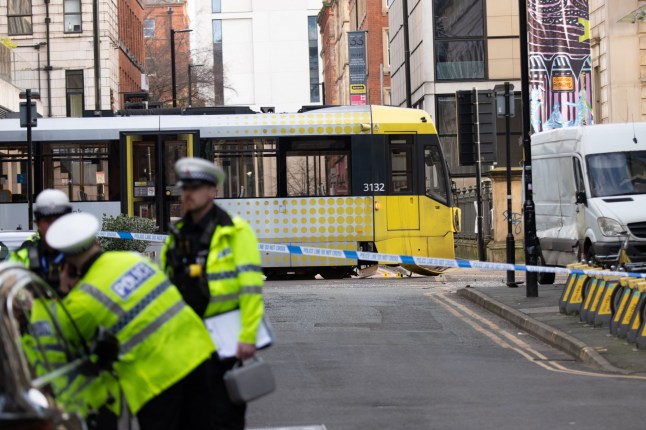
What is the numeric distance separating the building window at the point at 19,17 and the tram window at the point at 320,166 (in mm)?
32051

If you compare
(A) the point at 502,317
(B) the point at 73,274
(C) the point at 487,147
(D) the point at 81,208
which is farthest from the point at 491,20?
(B) the point at 73,274


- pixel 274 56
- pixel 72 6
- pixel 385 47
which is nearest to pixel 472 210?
pixel 72 6

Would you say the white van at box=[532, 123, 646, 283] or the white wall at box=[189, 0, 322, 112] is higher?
the white wall at box=[189, 0, 322, 112]

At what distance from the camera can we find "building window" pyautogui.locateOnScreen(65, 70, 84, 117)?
2346 inches

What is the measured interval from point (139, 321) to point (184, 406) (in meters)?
0.76

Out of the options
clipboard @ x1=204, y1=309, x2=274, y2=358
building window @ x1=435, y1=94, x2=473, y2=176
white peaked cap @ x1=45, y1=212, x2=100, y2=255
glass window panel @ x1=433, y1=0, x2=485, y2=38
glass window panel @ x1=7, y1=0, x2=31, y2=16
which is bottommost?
clipboard @ x1=204, y1=309, x2=274, y2=358

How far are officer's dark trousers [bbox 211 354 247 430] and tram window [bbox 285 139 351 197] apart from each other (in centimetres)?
2229

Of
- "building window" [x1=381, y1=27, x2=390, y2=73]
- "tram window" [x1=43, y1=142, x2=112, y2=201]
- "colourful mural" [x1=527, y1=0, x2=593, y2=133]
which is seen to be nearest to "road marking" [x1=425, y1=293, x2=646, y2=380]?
"tram window" [x1=43, y1=142, x2=112, y2=201]

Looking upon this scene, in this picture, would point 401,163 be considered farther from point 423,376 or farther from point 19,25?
point 19,25

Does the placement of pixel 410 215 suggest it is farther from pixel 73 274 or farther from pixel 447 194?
pixel 73 274

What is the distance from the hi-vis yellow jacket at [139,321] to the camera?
6.42 m

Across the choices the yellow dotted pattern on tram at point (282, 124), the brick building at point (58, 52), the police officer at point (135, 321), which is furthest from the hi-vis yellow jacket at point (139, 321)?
the brick building at point (58, 52)

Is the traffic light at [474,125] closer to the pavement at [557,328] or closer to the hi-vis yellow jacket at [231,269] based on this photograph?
the pavement at [557,328]

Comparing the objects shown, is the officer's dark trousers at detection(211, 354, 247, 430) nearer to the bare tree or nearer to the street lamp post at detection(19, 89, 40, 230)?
the street lamp post at detection(19, 89, 40, 230)
